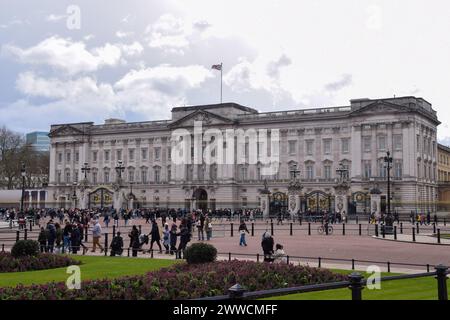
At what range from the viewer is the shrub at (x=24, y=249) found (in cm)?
2216

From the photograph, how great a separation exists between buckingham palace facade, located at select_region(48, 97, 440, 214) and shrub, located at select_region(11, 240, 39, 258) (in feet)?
157

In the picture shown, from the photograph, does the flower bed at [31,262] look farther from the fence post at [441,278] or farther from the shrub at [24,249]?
the fence post at [441,278]

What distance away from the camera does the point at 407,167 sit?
3219 inches

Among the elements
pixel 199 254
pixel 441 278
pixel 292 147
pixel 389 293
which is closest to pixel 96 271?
pixel 199 254

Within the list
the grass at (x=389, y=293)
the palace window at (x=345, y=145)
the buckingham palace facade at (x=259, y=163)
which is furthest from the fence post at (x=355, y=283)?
the palace window at (x=345, y=145)

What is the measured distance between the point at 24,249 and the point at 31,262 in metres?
0.82

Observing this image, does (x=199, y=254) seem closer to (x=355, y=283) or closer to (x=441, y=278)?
(x=441, y=278)

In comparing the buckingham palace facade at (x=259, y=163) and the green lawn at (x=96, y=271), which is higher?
the buckingham palace facade at (x=259, y=163)

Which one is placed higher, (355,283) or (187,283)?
(355,283)

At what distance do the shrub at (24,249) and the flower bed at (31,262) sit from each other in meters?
0.20

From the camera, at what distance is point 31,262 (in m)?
21.6

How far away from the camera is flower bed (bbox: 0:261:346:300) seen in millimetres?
13484

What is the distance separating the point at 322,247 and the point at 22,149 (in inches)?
3616
